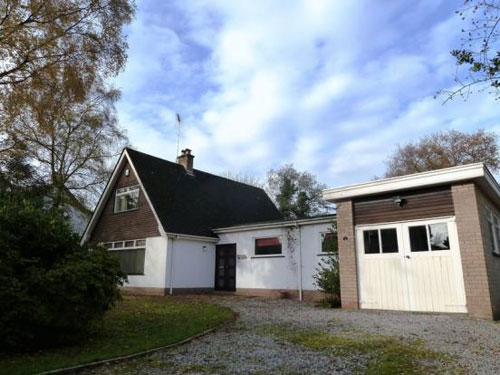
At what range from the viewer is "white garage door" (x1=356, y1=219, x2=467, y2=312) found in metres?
9.19

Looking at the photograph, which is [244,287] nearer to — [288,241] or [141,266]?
[288,241]

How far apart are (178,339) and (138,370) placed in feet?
5.68

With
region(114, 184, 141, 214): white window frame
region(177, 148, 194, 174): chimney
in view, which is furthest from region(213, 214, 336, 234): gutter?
region(177, 148, 194, 174): chimney

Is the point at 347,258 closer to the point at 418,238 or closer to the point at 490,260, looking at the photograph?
the point at 418,238

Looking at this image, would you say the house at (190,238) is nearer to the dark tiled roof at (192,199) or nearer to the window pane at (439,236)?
the dark tiled roof at (192,199)

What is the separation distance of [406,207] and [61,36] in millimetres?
10671

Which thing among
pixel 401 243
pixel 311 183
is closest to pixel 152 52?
pixel 401 243

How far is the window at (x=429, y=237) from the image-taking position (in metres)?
9.41

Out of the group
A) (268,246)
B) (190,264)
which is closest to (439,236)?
(268,246)

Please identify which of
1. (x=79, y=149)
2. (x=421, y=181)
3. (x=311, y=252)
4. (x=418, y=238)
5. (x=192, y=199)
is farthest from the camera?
(x=79, y=149)

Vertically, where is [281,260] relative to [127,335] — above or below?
above

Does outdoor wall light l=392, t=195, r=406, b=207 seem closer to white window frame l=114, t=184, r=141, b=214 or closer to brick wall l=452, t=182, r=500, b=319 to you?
brick wall l=452, t=182, r=500, b=319

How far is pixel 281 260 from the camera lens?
15656 mm

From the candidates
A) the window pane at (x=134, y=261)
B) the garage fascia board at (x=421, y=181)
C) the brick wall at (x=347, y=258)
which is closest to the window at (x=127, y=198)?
the window pane at (x=134, y=261)
